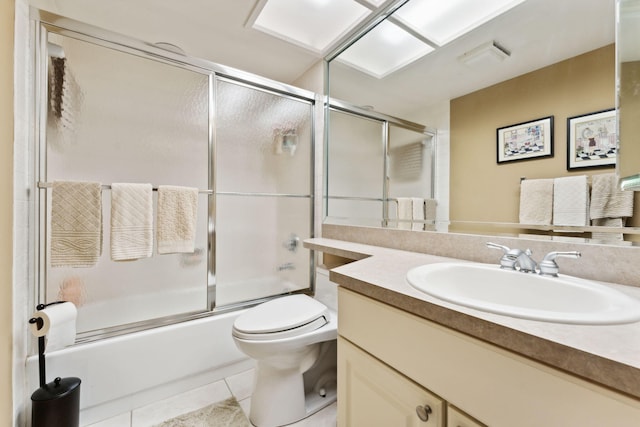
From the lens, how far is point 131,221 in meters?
1.25

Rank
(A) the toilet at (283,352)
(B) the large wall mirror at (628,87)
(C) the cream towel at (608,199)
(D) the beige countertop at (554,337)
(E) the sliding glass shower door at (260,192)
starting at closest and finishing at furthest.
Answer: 1. (D) the beige countertop at (554,337)
2. (B) the large wall mirror at (628,87)
3. (C) the cream towel at (608,199)
4. (A) the toilet at (283,352)
5. (E) the sliding glass shower door at (260,192)

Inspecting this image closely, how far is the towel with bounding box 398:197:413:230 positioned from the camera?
1250mm

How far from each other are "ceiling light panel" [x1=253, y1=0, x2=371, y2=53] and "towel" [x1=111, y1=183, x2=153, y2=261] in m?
1.18

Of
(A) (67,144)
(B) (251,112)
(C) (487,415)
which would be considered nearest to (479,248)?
(C) (487,415)

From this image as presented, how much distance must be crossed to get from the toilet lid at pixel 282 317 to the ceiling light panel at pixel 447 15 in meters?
Result: 1.41

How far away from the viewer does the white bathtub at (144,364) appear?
1126 millimetres

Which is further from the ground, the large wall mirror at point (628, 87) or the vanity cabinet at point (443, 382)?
the large wall mirror at point (628, 87)

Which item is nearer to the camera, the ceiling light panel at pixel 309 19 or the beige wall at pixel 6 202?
the beige wall at pixel 6 202

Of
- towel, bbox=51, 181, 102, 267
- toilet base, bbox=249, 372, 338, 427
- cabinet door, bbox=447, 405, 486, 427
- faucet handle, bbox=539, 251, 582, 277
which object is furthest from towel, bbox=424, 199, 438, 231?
towel, bbox=51, 181, 102, 267

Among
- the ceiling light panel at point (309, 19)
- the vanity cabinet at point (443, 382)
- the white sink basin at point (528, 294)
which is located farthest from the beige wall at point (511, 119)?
the ceiling light panel at point (309, 19)

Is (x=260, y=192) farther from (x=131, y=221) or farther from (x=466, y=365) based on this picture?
(x=466, y=365)

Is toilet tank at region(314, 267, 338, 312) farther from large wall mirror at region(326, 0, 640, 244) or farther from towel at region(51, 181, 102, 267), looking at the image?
towel at region(51, 181, 102, 267)

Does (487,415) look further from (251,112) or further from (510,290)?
(251,112)

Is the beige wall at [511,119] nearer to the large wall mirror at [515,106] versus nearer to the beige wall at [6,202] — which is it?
the large wall mirror at [515,106]
